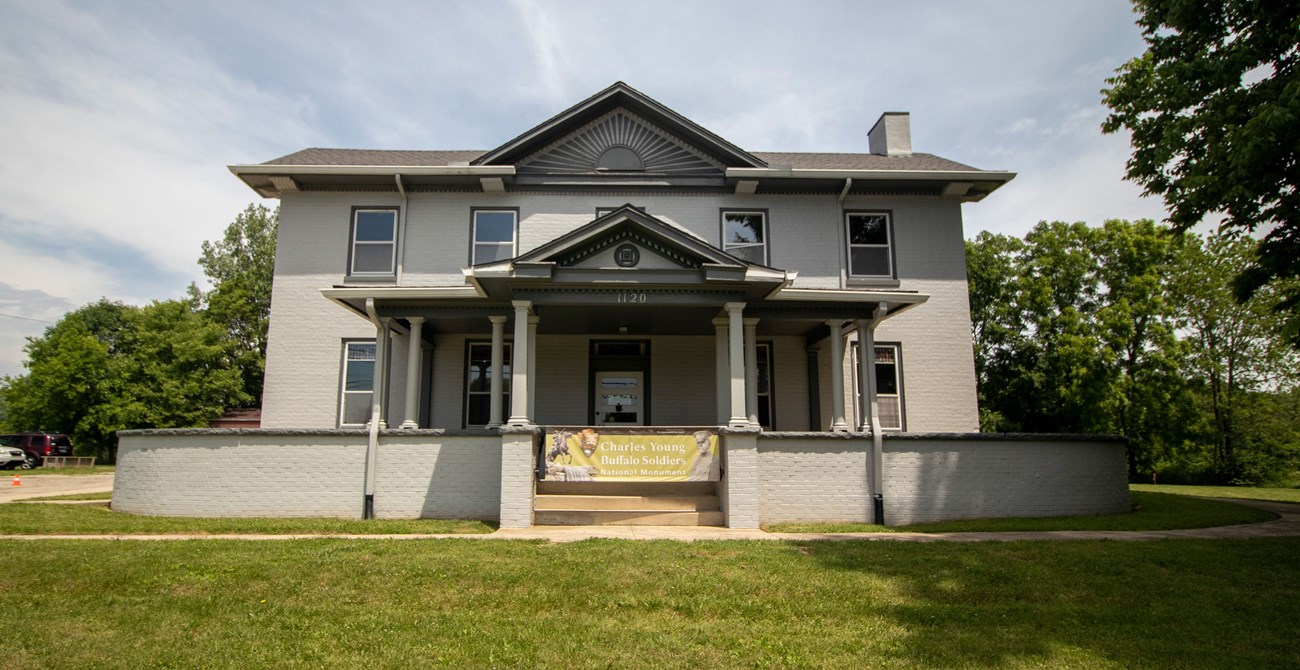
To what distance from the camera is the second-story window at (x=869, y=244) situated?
55.2 ft

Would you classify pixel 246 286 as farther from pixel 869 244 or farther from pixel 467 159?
pixel 869 244

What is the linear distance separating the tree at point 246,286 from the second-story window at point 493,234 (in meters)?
33.3

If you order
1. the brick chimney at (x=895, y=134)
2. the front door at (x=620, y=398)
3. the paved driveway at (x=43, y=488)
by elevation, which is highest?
the brick chimney at (x=895, y=134)

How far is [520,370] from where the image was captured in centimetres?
1228

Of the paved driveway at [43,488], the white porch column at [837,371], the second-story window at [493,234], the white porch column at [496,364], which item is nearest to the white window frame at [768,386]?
the white porch column at [837,371]

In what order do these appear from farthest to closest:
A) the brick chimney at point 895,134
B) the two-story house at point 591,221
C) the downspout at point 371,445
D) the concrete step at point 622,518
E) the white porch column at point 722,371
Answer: the brick chimney at point 895,134, the two-story house at point 591,221, the white porch column at point 722,371, the downspout at point 371,445, the concrete step at point 622,518

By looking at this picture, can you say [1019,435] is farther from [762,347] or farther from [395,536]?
Result: [395,536]

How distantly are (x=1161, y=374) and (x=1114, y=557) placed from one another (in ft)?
85.8

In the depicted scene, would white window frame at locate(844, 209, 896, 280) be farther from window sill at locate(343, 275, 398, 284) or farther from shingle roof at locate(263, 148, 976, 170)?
window sill at locate(343, 275, 398, 284)

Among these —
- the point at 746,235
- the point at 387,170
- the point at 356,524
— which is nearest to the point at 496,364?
the point at 356,524

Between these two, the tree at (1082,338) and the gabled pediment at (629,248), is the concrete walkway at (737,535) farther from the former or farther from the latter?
the tree at (1082,338)

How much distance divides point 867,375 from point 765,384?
3.27 m

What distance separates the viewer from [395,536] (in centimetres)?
1040

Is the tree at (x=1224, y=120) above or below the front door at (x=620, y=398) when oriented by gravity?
above
